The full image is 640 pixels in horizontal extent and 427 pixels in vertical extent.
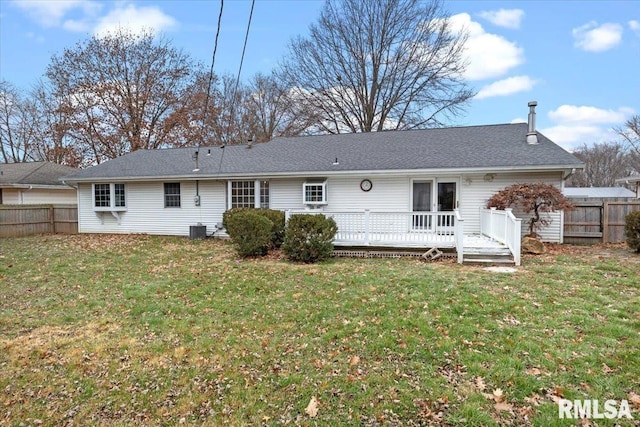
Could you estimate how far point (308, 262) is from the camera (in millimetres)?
8539

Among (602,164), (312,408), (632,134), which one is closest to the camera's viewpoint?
(312,408)

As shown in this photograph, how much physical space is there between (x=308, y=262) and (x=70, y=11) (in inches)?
422

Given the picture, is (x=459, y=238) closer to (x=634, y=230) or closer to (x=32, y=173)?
(x=634, y=230)

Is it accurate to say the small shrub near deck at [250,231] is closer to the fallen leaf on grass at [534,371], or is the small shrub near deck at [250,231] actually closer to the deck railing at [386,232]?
the deck railing at [386,232]

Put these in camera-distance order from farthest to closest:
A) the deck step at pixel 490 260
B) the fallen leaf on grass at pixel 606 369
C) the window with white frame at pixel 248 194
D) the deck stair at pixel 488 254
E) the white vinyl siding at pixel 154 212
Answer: the white vinyl siding at pixel 154 212
the window with white frame at pixel 248 194
the deck stair at pixel 488 254
the deck step at pixel 490 260
the fallen leaf on grass at pixel 606 369

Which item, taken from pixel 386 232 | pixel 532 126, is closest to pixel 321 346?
pixel 386 232

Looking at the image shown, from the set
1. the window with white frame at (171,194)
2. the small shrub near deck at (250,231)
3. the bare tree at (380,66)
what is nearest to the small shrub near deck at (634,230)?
the small shrub near deck at (250,231)

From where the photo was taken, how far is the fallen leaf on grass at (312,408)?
9.84ft

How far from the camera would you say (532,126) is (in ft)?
37.9

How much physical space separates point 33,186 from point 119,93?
8454mm

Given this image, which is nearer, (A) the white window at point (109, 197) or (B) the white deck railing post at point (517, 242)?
(B) the white deck railing post at point (517, 242)

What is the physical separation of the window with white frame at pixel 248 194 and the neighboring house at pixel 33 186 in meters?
12.4

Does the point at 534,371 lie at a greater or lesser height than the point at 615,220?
lesser

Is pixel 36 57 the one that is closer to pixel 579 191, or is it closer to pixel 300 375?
pixel 300 375
